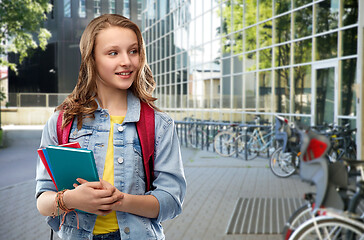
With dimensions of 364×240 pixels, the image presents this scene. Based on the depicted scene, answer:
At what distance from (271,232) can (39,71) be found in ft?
8.40

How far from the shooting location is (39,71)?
437cm

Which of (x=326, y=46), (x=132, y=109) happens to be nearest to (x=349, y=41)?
(x=326, y=46)

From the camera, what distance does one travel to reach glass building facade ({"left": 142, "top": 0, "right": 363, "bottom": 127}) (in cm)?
643

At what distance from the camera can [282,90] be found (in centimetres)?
818

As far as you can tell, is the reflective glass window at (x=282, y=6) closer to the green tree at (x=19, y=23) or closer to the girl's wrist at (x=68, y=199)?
the green tree at (x=19, y=23)

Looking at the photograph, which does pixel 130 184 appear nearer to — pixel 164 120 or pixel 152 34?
pixel 164 120

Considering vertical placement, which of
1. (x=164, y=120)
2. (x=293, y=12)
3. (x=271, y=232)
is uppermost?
(x=293, y=12)

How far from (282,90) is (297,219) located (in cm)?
703

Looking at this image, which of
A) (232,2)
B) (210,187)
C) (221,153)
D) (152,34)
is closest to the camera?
(210,187)

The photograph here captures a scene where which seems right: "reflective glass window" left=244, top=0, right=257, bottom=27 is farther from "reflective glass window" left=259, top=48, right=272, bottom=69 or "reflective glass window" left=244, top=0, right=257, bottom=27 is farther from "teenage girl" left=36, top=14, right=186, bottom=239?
"teenage girl" left=36, top=14, right=186, bottom=239

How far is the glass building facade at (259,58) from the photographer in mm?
6435

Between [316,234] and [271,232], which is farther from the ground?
[316,234]

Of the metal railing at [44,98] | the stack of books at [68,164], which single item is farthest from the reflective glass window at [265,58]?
the stack of books at [68,164]

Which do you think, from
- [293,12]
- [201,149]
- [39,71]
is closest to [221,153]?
[201,149]
